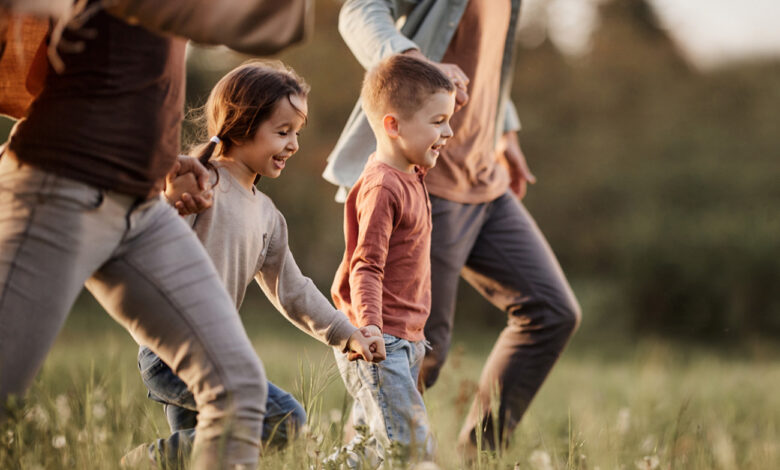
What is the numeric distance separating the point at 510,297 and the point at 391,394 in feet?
3.48

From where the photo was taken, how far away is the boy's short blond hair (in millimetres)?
3088

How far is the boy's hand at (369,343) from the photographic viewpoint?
9.27ft

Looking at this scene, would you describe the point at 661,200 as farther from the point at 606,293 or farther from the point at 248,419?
the point at 248,419

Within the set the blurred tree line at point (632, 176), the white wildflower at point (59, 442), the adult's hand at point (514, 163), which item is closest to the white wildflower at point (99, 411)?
A: the white wildflower at point (59, 442)

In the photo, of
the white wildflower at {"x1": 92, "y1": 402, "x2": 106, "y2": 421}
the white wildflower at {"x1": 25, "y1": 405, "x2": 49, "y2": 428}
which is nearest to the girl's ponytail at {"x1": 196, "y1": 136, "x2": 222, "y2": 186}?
the white wildflower at {"x1": 25, "y1": 405, "x2": 49, "y2": 428}

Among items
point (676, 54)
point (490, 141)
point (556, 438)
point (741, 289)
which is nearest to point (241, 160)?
point (490, 141)

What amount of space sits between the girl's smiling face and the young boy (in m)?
0.28

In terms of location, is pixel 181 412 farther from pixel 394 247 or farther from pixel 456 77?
pixel 456 77

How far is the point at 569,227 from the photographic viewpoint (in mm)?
19391

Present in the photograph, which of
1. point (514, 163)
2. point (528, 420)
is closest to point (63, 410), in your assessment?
point (514, 163)

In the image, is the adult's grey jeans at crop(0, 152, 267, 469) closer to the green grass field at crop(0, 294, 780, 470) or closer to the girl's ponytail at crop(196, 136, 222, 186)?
the green grass field at crop(0, 294, 780, 470)

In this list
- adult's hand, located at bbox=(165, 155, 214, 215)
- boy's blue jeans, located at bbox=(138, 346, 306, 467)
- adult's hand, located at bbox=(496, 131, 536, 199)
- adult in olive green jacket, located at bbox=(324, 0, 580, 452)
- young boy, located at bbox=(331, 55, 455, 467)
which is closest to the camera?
adult's hand, located at bbox=(165, 155, 214, 215)

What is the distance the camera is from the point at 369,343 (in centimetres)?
282

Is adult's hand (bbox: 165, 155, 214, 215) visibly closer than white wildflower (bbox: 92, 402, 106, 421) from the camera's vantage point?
Yes
